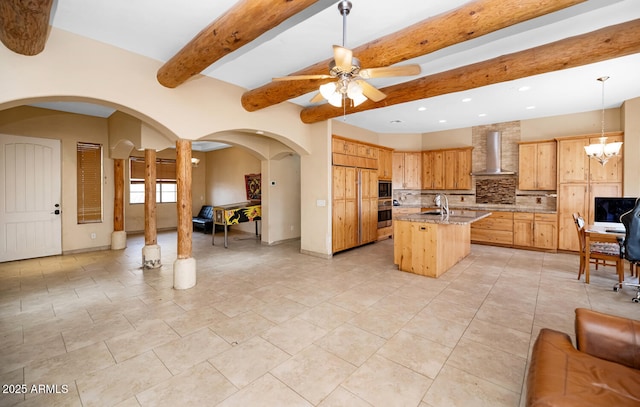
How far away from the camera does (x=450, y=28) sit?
2.42 m

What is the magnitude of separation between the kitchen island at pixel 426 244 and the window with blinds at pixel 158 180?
8128 millimetres

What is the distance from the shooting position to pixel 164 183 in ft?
30.8

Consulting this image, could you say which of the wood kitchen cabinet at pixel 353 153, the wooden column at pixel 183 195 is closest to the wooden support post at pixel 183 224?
the wooden column at pixel 183 195

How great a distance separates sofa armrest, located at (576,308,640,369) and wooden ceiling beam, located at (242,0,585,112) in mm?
2245

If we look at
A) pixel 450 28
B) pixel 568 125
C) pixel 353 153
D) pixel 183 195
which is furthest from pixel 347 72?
pixel 568 125

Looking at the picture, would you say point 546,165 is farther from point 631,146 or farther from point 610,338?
point 610,338

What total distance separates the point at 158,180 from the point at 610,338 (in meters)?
10.6

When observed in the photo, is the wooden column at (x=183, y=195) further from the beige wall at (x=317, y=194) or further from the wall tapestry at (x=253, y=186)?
the wall tapestry at (x=253, y=186)

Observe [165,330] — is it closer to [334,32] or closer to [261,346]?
[261,346]

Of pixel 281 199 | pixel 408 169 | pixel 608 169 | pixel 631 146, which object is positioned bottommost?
pixel 281 199

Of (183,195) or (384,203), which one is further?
(384,203)

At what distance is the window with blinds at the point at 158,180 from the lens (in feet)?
28.2

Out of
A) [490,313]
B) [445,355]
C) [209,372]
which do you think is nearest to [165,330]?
[209,372]

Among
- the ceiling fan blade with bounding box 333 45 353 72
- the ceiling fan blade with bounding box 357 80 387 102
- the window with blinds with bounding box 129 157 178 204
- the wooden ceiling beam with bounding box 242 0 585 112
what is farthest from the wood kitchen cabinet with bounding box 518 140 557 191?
the window with blinds with bounding box 129 157 178 204
